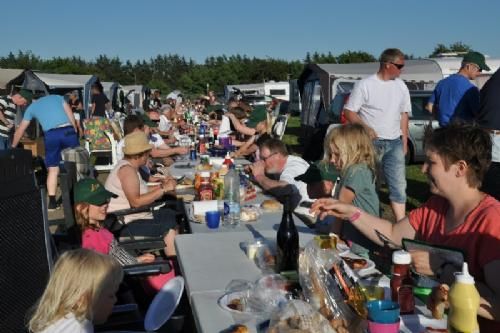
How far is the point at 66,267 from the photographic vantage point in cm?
205

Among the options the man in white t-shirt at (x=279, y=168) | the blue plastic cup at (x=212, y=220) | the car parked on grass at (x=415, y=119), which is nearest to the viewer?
the blue plastic cup at (x=212, y=220)

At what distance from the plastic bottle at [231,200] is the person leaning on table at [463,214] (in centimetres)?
113

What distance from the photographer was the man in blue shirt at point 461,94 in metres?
5.89

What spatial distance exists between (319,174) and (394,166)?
1394 millimetres

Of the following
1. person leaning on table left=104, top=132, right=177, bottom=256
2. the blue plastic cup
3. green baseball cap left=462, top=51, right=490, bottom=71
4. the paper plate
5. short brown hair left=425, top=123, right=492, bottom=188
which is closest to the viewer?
the paper plate

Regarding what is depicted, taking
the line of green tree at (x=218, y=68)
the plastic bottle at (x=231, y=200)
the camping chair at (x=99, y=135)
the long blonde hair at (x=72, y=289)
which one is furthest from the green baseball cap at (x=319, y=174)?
the line of green tree at (x=218, y=68)

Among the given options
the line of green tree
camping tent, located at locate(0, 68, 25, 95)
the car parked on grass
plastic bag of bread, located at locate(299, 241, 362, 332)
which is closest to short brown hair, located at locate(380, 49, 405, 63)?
plastic bag of bread, located at locate(299, 241, 362, 332)

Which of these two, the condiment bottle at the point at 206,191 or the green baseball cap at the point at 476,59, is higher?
the green baseball cap at the point at 476,59

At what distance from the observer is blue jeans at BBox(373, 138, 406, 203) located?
17.6ft

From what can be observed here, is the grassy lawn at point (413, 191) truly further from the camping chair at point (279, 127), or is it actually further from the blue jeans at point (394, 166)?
the camping chair at point (279, 127)

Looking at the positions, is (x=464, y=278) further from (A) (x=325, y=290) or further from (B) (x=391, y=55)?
(B) (x=391, y=55)

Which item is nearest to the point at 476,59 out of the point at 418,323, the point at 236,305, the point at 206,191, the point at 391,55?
the point at 391,55

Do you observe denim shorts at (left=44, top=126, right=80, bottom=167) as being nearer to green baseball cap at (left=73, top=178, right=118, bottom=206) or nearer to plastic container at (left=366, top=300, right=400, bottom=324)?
green baseball cap at (left=73, top=178, right=118, bottom=206)

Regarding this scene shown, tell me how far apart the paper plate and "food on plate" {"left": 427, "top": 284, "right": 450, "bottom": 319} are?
3.05 feet
